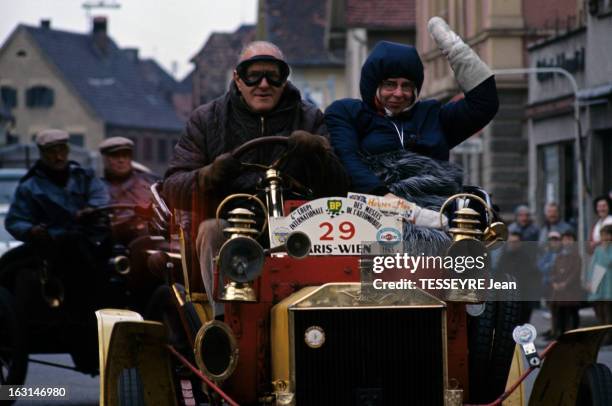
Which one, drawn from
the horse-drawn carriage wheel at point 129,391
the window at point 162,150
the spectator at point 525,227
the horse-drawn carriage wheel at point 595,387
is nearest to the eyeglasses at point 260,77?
the horse-drawn carriage wheel at point 129,391

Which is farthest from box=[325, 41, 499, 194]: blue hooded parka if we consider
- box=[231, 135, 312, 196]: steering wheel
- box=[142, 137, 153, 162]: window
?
box=[142, 137, 153, 162]: window

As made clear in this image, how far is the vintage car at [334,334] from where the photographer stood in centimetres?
736

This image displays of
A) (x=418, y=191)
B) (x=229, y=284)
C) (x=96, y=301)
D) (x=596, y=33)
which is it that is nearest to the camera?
→ (x=229, y=284)

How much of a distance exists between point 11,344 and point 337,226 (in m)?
5.12

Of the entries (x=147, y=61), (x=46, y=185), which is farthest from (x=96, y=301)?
(x=147, y=61)

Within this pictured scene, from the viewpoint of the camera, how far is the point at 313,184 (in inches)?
336

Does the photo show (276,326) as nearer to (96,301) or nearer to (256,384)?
(256,384)

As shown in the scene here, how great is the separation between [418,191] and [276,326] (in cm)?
131

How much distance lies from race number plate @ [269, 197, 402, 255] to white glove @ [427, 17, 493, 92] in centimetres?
144

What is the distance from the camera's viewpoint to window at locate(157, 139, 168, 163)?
120 metres

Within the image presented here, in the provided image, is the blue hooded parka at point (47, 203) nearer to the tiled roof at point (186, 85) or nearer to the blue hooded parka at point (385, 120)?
the blue hooded parka at point (385, 120)

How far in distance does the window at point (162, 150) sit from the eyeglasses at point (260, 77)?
111 meters

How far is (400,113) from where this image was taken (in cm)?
884

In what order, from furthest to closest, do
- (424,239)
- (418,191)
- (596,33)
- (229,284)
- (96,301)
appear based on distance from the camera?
(596,33)
(96,301)
(418,191)
(424,239)
(229,284)
